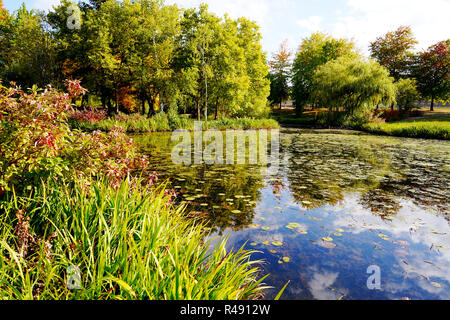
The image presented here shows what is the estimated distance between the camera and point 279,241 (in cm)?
387

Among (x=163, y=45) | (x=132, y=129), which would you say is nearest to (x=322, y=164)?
(x=132, y=129)

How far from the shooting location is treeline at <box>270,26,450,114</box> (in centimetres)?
2711

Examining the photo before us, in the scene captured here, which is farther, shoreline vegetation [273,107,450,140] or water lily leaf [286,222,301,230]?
shoreline vegetation [273,107,450,140]

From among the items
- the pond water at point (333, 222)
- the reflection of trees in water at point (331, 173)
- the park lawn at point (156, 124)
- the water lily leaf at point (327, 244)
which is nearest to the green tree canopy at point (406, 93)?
the park lawn at point (156, 124)

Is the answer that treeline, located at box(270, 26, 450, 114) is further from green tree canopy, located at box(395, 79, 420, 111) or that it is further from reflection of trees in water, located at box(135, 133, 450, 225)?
reflection of trees in water, located at box(135, 133, 450, 225)

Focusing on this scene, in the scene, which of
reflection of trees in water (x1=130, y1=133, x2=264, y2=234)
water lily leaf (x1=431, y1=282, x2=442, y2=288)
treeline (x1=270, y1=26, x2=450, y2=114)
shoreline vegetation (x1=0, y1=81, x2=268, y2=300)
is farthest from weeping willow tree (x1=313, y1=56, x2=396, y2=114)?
shoreline vegetation (x1=0, y1=81, x2=268, y2=300)

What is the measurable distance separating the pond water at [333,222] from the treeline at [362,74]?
2181 centimetres

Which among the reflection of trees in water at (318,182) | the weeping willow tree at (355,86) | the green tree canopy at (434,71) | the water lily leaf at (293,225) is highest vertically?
the green tree canopy at (434,71)

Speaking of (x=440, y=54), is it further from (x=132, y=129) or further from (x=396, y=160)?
(x=132, y=129)

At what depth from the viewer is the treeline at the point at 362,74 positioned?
88.9ft

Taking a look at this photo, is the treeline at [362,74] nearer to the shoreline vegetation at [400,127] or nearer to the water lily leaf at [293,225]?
the shoreline vegetation at [400,127]

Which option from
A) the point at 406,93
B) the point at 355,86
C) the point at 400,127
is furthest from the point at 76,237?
the point at 406,93

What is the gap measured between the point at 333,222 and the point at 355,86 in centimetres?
2752
